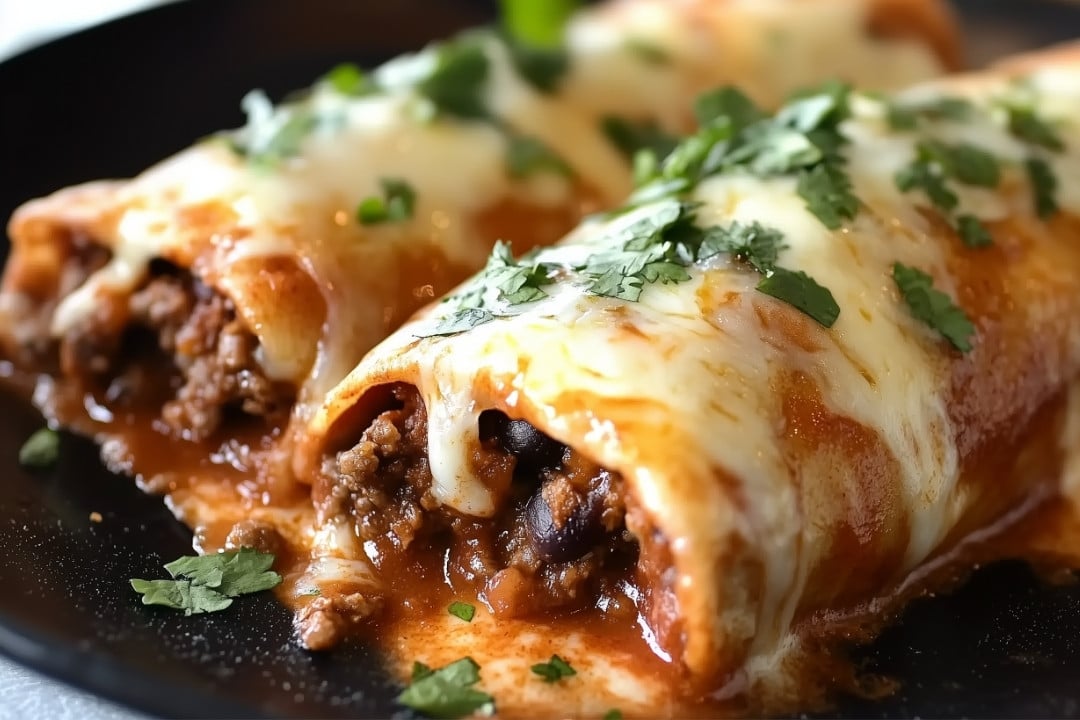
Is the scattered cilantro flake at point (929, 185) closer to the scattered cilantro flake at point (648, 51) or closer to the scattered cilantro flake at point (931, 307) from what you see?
the scattered cilantro flake at point (931, 307)

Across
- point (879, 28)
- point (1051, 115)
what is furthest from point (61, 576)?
point (879, 28)

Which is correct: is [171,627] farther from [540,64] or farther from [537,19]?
[537,19]

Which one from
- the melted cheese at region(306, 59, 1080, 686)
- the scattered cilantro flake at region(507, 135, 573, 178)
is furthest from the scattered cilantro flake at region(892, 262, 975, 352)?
the scattered cilantro flake at region(507, 135, 573, 178)

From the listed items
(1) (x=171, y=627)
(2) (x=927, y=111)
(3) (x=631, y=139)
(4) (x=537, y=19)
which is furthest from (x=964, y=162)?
(1) (x=171, y=627)

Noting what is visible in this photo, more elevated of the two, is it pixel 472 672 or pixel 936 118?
pixel 936 118

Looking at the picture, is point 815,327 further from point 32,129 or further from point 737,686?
point 32,129

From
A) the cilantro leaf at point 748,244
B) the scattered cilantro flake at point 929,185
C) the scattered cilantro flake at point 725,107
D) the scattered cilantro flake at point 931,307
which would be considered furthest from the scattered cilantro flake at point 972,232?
the scattered cilantro flake at point 725,107
